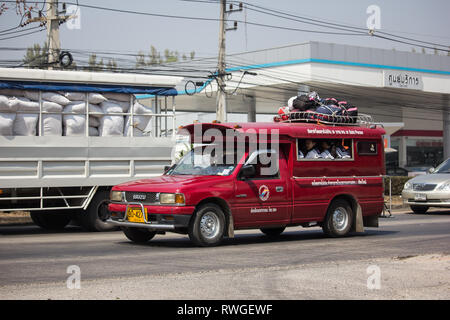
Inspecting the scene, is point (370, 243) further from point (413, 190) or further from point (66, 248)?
point (413, 190)

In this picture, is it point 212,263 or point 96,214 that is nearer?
point 212,263

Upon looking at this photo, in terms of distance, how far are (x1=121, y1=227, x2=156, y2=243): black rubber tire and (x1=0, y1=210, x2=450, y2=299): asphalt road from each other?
14 centimetres

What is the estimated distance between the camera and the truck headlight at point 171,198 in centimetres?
1186

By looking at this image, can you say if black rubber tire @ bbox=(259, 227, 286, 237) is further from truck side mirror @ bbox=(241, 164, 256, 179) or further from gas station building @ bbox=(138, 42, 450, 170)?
gas station building @ bbox=(138, 42, 450, 170)

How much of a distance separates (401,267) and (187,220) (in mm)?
3650

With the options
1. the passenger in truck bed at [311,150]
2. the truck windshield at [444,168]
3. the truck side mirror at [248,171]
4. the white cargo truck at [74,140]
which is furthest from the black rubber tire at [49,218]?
the truck windshield at [444,168]

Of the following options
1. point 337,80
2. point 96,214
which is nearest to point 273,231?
point 96,214

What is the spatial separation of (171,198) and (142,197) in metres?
0.65

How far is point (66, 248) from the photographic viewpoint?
12.5m

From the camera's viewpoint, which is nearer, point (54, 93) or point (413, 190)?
point (54, 93)

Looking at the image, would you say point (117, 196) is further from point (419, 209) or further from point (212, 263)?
point (419, 209)

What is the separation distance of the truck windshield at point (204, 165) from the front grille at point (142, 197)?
1115 mm

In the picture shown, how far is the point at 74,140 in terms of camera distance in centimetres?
1567

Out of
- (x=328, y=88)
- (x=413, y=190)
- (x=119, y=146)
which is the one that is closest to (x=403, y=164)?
(x=328, y=88)
